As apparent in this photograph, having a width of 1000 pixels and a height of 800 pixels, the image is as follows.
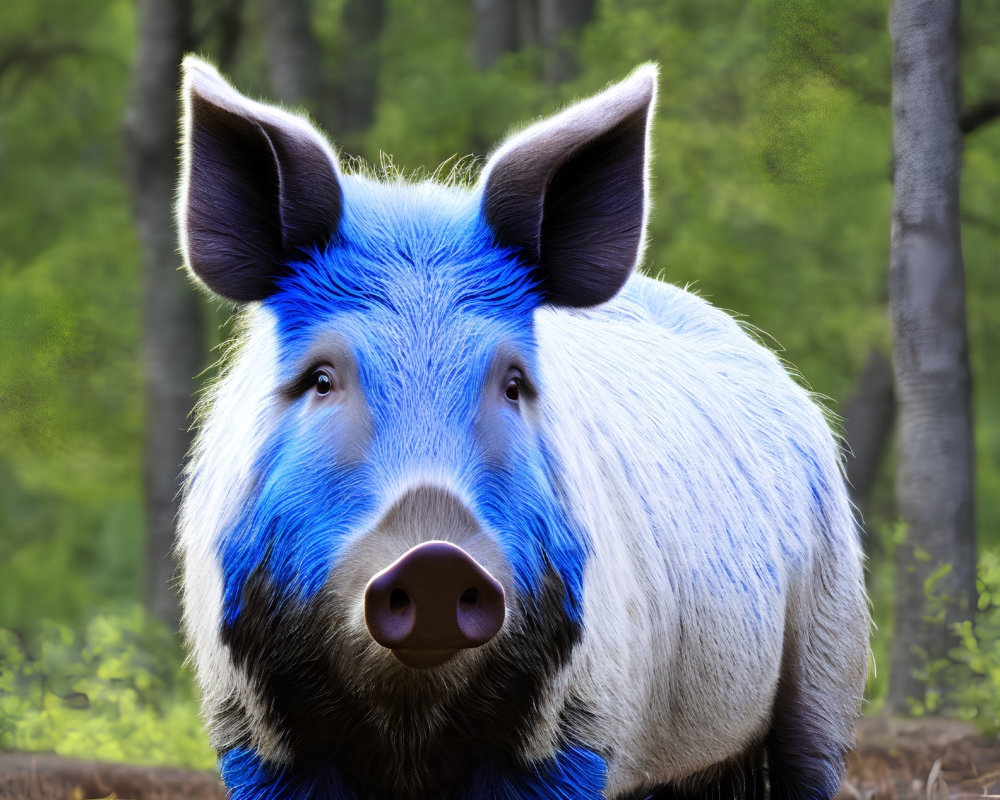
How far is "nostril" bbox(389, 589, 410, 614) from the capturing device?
7.84ft

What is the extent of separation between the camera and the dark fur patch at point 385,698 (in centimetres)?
280

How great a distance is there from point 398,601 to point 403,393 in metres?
0.59

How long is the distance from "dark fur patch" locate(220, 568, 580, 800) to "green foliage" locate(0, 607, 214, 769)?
11.3 feet

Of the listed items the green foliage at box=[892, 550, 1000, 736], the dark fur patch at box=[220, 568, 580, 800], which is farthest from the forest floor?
the dark fur patch at box=[220, 568, 580, 800]

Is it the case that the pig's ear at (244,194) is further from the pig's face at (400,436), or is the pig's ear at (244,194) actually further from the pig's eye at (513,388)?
the pig's eye at (513,388)

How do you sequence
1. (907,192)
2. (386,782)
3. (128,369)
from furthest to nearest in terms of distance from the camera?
(128,369), (907,192), (386,782)

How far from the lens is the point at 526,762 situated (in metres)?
3.08

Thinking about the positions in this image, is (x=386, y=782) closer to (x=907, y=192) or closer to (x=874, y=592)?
(x=907, y=192)

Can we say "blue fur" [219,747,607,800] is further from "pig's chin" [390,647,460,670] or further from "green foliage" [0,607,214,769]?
"green foliage" [0,607,214,769]

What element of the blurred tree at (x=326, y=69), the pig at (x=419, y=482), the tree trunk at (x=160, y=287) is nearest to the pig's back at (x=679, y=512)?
the pig at (x=419, y=482)

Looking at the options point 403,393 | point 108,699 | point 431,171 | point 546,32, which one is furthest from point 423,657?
point 546,32

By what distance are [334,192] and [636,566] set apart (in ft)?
4.77

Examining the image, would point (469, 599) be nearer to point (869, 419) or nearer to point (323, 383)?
point (323, 383)

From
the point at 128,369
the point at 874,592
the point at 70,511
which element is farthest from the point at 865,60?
the point at 70,511
